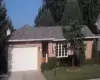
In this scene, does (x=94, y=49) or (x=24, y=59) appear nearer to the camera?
(x=24, y=59)

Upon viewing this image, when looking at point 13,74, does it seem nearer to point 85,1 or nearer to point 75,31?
point 75,31

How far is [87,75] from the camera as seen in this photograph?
23.2 m

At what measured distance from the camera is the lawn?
22822 millimetres

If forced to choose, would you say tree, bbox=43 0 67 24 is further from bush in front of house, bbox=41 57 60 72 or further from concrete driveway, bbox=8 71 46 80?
concrete driveway, bbox=8 71 46 80

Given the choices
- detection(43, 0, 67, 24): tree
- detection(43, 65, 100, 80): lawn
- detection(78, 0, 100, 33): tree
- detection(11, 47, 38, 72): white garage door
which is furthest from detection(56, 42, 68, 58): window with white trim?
detection(43, 0, 67, 24): tree

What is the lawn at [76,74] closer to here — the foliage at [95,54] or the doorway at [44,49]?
the foliage at [95,54]

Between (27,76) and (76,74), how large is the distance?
14.1ft

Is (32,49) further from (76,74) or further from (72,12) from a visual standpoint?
(72,12)

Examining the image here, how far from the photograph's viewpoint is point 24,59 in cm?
2747

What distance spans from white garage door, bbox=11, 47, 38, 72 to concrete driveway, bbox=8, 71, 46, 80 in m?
1.09

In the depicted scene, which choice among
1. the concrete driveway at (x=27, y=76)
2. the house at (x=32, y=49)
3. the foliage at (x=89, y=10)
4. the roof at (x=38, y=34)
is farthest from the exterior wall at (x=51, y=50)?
the foliage at (x=89, y=10)

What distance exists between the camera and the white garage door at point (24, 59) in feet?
89.6

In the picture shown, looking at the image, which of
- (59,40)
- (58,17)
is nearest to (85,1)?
(58,17)

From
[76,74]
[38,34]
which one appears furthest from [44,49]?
[76,74]
